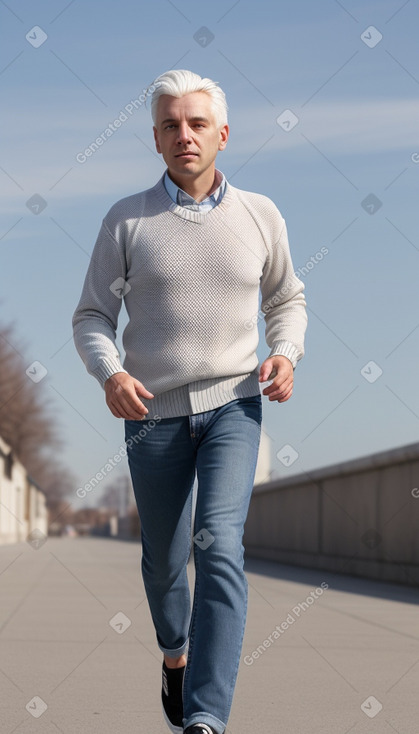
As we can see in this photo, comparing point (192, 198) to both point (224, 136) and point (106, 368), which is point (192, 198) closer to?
point (224, 136)

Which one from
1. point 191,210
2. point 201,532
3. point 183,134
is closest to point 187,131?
point 183,134

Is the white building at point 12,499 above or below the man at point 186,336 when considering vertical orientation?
below

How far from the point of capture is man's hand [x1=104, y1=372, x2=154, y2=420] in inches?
141

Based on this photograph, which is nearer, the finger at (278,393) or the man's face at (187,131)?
the finger at (278,393)

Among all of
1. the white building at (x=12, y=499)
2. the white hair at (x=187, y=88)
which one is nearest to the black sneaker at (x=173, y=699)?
the white hair at (x=187, y=88)

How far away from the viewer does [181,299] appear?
3.76 metres

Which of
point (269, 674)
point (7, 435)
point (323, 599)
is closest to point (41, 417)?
point (7, 435)

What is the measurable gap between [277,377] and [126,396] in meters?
0.46

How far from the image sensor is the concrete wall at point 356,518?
12.7m

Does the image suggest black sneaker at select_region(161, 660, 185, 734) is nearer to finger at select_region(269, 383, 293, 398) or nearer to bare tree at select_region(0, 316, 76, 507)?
finger at select_region(269, 383, 293, 398)

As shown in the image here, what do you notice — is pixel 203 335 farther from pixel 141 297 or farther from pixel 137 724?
pixel 137 724

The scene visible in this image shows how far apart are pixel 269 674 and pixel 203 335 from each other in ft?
8.40

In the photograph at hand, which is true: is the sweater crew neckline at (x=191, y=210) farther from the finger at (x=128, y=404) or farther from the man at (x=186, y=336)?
the finger at (x=128, y=404)

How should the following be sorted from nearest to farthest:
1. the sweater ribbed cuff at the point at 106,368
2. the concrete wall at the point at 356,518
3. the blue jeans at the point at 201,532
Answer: the blue jeans at the point at 201,532, the sweater ribbed cuff at the point at 106,368, the concrete wall at the point at 356,518
